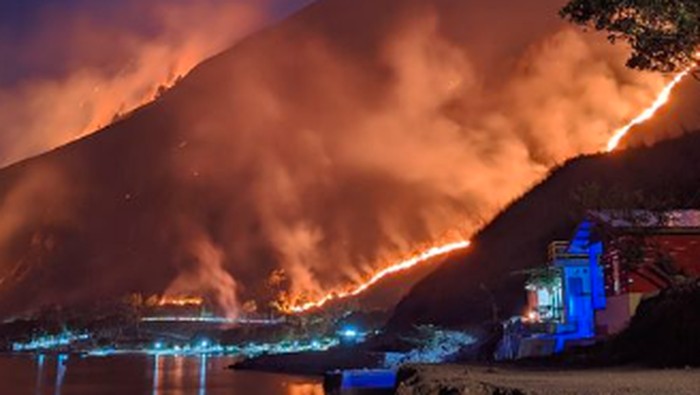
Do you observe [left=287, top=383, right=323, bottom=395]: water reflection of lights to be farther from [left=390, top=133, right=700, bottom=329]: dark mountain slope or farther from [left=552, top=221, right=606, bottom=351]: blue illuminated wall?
[left=552, top=221, right=606, bottom=351]: blue illuminated wall

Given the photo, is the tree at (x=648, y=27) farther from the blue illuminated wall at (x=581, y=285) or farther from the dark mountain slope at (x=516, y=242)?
the dark mountain slope at (x=516, y=242)

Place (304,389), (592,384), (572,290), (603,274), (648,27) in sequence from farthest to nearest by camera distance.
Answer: (304,389)
(572,290)
(603,274)
(592,384)
(648,27)

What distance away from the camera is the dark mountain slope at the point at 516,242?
232 feet

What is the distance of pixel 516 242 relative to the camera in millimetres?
82250

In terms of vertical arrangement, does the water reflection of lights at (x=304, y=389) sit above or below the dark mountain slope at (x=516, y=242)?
below

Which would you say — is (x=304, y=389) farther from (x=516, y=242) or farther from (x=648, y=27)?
(x=648, y=27)

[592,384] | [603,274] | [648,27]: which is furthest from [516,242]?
[648,27]

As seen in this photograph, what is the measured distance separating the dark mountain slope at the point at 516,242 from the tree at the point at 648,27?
156ft

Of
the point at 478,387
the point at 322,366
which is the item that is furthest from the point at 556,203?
the point at 478,387

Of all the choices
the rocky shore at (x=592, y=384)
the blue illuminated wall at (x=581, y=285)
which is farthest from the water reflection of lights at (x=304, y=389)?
the rocky shore at (x=592, y=384)

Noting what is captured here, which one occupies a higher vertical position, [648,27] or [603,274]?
[648,27]

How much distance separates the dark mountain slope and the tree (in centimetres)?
4746

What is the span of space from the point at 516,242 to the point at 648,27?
67.1 m

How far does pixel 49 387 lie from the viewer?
237 feet
